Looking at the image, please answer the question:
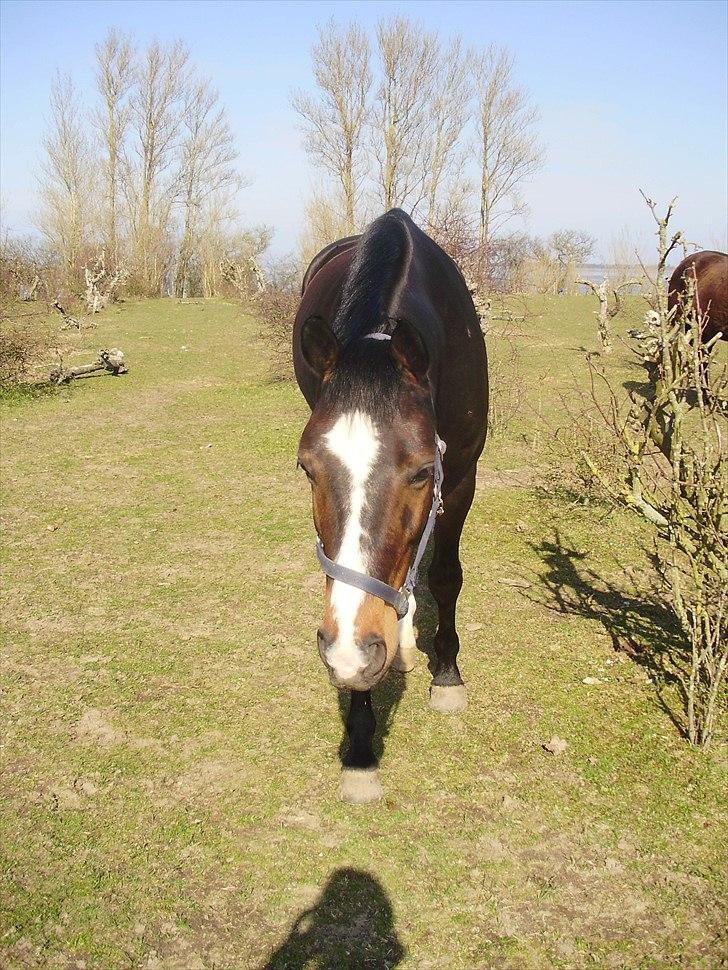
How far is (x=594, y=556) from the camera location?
16.5 feet

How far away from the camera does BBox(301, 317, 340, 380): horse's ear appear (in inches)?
81.5

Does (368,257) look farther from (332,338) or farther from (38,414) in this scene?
Answer: (38,414)

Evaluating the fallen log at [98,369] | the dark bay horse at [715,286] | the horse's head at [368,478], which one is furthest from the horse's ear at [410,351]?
the fallen log at [98,369]

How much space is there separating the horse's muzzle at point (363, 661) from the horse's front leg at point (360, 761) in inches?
37.4

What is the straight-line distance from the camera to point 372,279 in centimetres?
255

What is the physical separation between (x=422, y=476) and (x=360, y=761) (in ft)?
4.86

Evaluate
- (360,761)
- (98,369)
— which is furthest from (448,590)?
(98,369)

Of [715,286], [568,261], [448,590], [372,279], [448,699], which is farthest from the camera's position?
[568,261]

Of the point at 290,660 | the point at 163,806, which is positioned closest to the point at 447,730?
the point at 290,660

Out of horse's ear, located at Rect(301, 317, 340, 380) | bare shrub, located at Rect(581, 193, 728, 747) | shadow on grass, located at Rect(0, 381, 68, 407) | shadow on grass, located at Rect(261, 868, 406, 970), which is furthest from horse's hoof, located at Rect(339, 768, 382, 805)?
shadow on grass, located at Rect(0, 381, 68, 407)

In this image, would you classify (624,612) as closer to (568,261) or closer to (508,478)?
(508,478)

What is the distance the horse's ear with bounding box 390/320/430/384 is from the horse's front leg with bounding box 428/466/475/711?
4.27 ft

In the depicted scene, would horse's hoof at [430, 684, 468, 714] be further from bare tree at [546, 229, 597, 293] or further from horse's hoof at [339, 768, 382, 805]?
bare tree at [546, 229, 597, 293]

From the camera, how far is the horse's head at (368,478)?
1934mm
